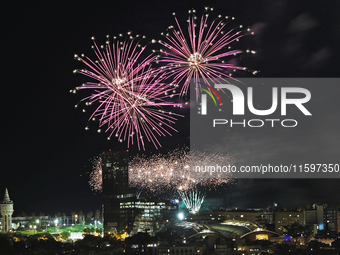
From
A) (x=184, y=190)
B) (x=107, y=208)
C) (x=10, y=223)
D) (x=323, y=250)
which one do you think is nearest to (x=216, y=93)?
(x=323, y=250)

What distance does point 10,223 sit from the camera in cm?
5681

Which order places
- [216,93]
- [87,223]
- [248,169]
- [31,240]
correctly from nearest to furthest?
[216,93] → [31,240] → [248,169] → [87,223]

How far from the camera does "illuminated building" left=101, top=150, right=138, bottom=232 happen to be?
56.9m

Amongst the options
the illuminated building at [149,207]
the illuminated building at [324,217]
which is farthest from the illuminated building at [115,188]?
the illuminated building at [324,217]

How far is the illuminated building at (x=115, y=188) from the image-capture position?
56906mm

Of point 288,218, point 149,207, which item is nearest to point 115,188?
point 149,207

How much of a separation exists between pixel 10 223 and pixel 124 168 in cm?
1394

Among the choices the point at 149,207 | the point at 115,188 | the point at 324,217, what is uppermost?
the point at 115,188

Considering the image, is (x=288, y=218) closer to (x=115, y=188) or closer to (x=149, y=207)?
(x=149, y=207)

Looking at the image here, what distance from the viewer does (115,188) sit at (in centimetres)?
5709

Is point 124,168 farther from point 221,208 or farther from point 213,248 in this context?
point 213,248

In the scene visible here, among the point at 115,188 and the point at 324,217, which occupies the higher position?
the point at 115,188

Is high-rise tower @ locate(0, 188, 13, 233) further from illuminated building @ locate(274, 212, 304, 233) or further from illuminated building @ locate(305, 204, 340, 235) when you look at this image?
illuminated building @ locate(305, 204, 340, 235)

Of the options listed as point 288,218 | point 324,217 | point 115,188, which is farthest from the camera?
point 324,217
